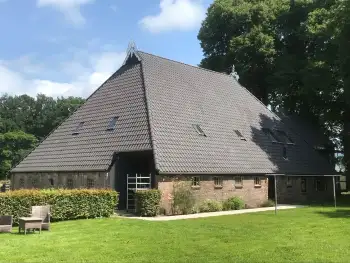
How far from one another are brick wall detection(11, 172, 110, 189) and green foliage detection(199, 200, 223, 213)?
5916mm

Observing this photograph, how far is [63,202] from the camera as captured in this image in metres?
20.8

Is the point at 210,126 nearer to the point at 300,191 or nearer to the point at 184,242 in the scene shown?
the point at 300,191

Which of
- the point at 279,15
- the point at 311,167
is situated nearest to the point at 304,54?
the point at 279,15

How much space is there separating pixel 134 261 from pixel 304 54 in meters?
40.0

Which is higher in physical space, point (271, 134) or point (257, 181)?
point (271, 134)

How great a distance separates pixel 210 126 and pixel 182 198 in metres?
7.61

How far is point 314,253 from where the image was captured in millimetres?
12234

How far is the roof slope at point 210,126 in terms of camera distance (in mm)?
26750

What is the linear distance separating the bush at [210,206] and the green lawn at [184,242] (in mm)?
6435

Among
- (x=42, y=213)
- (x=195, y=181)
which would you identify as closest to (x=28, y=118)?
(x=195, y=181)

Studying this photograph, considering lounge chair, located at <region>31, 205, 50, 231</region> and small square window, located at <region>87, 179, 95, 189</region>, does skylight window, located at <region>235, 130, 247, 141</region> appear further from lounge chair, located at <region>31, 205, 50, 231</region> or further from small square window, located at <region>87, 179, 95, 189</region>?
lounge chair, located at <region>31, 205, 50, 231</region>

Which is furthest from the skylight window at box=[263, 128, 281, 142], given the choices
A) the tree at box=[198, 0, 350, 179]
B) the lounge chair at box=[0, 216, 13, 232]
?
the lounge chair at box=[0, 216, 13, 232]

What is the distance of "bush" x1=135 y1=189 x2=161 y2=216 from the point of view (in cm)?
2327

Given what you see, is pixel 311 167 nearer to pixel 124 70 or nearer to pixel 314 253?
pixel 124 70
